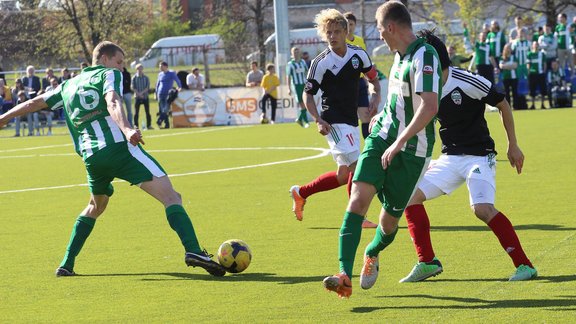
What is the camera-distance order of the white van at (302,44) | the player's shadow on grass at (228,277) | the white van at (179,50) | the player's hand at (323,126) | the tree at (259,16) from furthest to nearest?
the white van at (179,50)
the tree at (259,16)
the white van at (302,44)
the player's hand at (323,126)
the player's shadow on grass at (228,277)

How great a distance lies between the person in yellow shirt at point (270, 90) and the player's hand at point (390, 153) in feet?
81.1

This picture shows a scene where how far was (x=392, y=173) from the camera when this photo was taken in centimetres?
734

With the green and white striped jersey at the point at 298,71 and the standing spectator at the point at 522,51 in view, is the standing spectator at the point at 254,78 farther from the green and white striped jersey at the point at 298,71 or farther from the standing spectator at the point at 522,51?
the standing spectator at the point at 522,51

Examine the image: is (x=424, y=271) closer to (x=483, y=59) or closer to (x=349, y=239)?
(x=349, y=239)

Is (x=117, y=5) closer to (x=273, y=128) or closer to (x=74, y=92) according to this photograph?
(x=273, y=128)

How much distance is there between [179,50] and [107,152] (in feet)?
180

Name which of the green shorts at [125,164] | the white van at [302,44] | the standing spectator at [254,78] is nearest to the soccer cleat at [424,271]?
the green shorts at [125,164]

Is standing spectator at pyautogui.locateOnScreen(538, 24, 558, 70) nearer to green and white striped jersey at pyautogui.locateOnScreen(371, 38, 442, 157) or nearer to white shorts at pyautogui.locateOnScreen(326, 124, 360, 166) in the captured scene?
white shorts at pyautogui.locateOnScreen(326, 124, 360, 166)

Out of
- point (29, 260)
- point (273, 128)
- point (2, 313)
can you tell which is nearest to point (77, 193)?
point (29, 260)

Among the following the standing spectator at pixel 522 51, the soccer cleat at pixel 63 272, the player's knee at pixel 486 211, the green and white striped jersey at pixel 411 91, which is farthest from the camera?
Answer: the standing spectator at pixel 522 51

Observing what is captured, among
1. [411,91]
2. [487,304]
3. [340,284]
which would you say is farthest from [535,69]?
[340,284]

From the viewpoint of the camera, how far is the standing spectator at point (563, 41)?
32094 mm

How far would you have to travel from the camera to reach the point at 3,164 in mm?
21875

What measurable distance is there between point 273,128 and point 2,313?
21.9 meters
